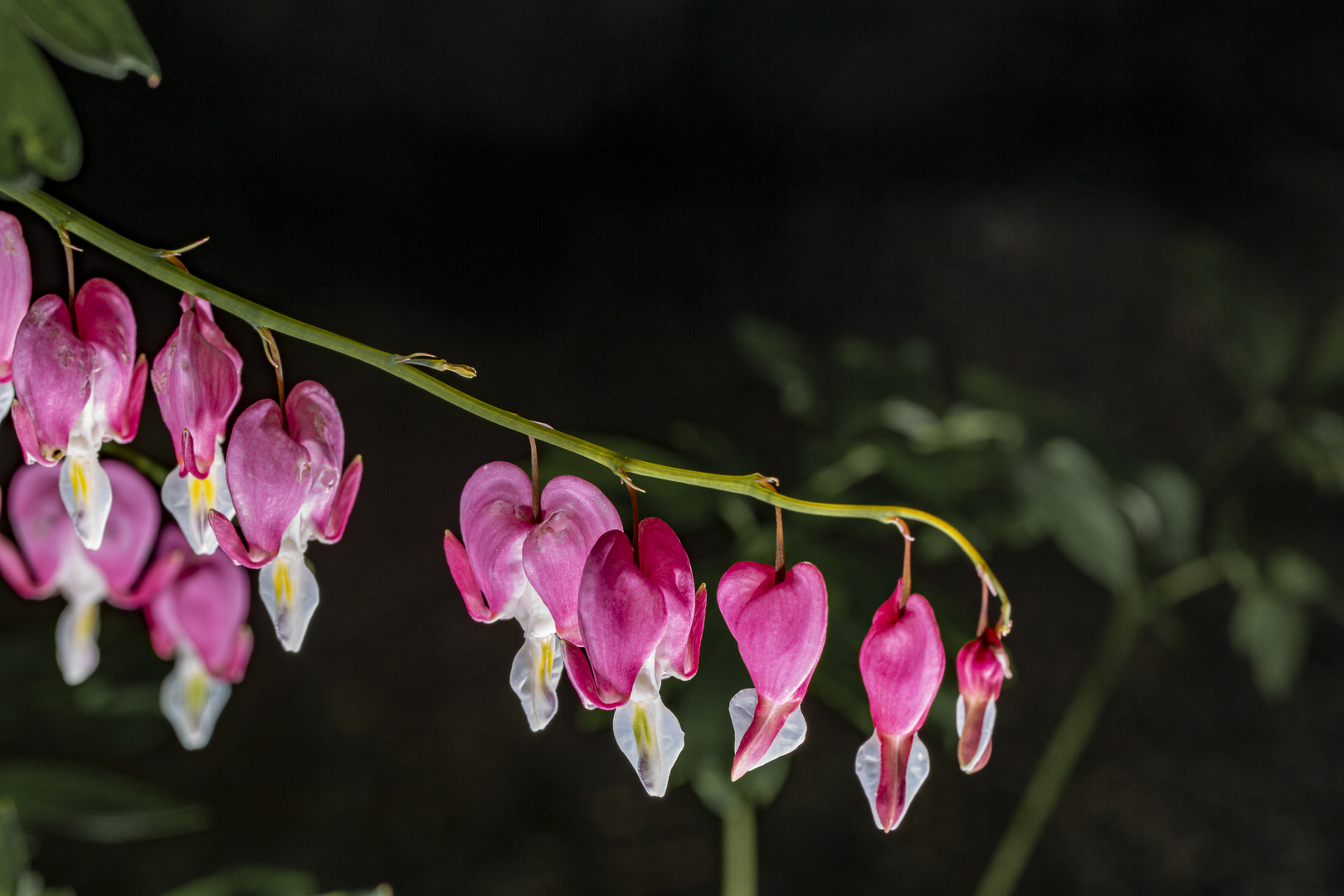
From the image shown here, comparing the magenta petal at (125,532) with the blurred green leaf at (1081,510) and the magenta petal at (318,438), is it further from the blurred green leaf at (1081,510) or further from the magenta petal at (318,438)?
the blurred green leaf at (1081,510)

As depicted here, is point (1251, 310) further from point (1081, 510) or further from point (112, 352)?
point (112, 352)

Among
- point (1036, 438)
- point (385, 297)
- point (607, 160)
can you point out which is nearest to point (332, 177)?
point (385, 297)

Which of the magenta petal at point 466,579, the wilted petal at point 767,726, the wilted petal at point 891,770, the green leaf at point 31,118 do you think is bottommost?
the wilted petal at point 891,770

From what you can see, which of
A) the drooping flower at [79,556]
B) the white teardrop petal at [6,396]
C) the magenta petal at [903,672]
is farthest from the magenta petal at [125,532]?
the magenta petal at [903,672]

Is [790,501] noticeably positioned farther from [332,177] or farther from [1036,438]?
[332,177]

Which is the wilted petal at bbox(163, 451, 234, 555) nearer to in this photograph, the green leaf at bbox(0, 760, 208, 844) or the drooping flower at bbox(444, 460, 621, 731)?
the drooping flower at bbox(444, 460, 621, 731)
